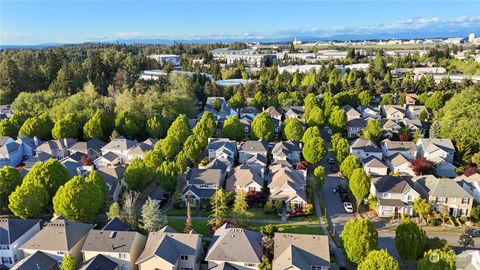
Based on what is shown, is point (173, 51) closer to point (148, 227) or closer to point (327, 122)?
point (327, 122)

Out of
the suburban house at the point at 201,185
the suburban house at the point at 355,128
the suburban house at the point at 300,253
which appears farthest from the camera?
the suburban house at the point at 355,128

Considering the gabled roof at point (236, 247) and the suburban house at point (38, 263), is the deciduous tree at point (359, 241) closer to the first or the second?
the gabled roof at point (236, 247)

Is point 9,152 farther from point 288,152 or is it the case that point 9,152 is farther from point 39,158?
point 288,152

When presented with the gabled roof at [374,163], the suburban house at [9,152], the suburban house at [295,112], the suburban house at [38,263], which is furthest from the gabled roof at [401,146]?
the suburban house at [9,152]

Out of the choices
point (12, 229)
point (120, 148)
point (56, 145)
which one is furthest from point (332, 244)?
point (56, 145)

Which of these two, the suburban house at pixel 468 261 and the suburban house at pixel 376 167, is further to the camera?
the suburban house at pixel 376 167

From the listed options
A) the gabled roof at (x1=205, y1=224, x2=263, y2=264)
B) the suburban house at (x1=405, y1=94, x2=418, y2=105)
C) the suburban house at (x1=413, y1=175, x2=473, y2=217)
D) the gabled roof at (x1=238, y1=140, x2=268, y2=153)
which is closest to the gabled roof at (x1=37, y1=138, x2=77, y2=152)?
the gabled roof at (x1=238, y1=140, x2=268, y2=153)
